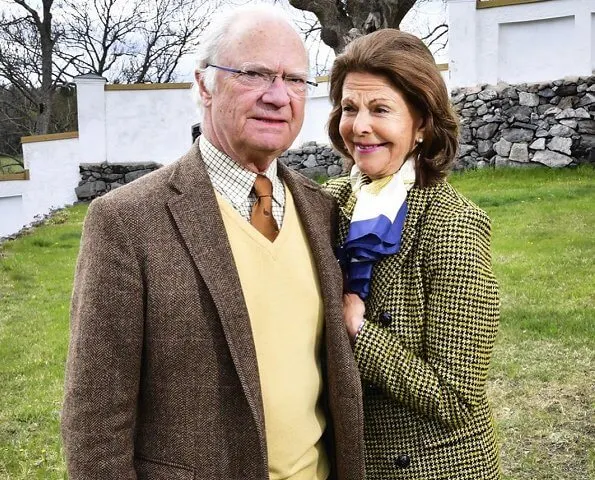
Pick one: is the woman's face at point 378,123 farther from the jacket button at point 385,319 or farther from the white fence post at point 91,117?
the white fence post at point 91,117

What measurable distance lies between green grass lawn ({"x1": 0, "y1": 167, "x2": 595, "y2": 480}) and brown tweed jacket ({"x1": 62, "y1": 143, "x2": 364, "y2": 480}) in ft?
8.07

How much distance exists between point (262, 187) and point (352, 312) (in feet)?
1.29

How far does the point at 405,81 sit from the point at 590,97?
11.2m

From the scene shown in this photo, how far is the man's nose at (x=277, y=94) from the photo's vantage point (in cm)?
174

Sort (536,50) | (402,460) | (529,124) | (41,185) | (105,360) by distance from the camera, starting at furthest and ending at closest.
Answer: (41,185) < (536,50) < (529,124) < (402,460) < (105,360)

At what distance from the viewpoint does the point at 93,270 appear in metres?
1.58

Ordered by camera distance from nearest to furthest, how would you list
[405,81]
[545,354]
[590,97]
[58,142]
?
[405,81], [545,354], [590,97], [58,142]

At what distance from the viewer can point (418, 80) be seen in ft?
6.45

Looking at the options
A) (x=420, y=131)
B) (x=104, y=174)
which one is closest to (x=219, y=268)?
(x=420, y=131)

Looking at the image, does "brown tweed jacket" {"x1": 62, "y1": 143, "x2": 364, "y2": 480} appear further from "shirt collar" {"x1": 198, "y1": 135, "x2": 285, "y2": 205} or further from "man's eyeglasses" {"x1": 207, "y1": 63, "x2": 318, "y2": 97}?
"man's eyeglasses" {"x1": 207, "y1": 63, "x2": 318, "y2": 97}

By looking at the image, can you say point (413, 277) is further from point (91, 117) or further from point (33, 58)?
point (33, 58)

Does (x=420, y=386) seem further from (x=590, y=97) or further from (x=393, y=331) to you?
(x=590, y=97)

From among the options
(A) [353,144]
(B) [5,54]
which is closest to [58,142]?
(B) [5,54]

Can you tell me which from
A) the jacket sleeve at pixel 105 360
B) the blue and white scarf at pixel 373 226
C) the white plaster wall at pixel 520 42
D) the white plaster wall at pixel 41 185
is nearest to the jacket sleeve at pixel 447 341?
the blue and white scarf at pixel 373 226
